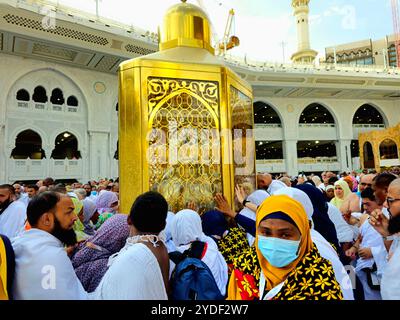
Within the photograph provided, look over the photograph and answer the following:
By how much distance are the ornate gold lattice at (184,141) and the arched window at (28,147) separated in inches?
566

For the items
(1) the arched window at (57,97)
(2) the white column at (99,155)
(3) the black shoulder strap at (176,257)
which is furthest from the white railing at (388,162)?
(3) the black shoulder strap at (176,257)

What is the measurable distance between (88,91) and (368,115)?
19095 millimetres

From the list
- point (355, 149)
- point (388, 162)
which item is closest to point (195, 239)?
point (388, 162)

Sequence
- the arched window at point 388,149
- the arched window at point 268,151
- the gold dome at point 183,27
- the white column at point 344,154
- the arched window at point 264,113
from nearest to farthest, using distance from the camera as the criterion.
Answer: the gold dome at point 183,27 < the arched window at point 388,149 < the white column at point 344,154 < the arched window at point 264,113 < the arched window at point 268,151

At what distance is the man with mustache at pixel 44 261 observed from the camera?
102cm

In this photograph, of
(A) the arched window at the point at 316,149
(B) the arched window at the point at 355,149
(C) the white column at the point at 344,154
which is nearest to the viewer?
(C) the white column at the point at 344,154

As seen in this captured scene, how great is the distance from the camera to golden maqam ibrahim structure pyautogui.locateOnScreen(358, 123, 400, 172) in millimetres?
16197

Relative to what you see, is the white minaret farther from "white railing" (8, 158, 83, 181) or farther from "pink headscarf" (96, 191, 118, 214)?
"pink headscarf" (96, 191, 118, 214)

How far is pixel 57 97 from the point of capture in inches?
473

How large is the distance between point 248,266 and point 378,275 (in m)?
1.03

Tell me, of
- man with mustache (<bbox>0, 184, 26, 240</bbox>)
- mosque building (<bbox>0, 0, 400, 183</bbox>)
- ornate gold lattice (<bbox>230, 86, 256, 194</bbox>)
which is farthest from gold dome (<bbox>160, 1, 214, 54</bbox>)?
mosque building (<bbox>0, 0, 400, 183</bbox>)

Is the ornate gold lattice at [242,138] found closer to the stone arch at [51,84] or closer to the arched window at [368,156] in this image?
the stone arch at [51,84]

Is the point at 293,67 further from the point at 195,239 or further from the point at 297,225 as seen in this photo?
the point at 297,225
